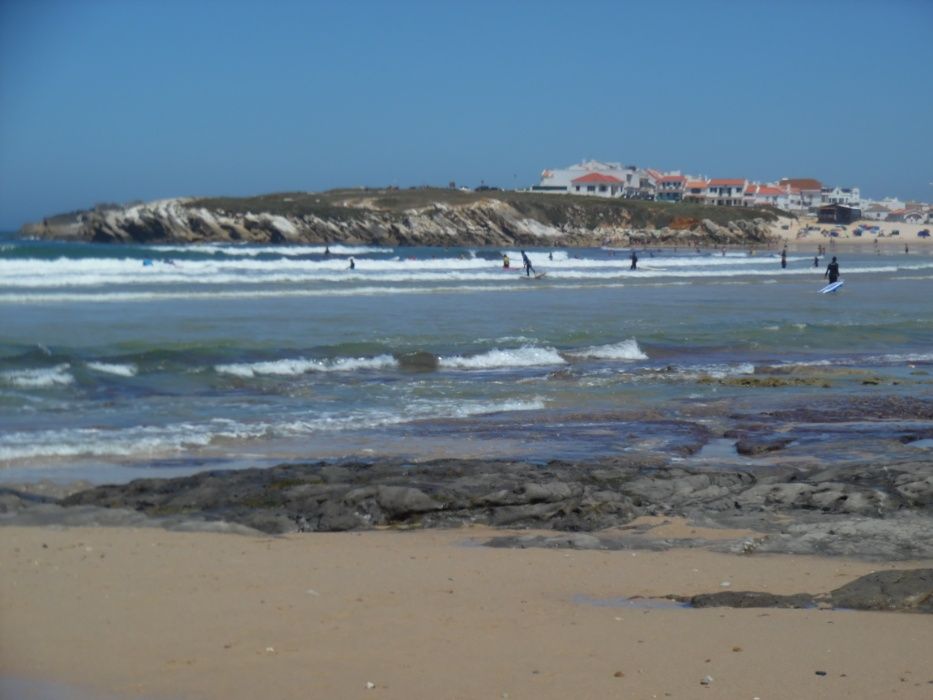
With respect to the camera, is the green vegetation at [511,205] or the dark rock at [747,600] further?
the green vegetation at [511,205]

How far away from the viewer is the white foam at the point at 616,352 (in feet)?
68.9

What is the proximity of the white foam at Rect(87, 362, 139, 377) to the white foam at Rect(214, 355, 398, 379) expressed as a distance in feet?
4.47

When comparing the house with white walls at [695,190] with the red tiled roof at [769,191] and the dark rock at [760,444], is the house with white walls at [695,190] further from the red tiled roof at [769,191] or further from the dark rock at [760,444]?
the dark rock at [760,444]

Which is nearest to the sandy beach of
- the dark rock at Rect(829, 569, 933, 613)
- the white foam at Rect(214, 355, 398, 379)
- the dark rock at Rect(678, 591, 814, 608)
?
the white foam at Rect(214, 355, 398, 379)

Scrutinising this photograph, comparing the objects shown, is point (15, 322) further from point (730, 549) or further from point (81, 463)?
point (730, 549)

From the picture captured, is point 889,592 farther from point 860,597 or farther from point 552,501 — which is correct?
point 552,501

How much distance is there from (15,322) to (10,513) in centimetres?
1867

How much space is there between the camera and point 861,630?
6.08 m

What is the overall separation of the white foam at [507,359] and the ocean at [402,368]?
0.06 m

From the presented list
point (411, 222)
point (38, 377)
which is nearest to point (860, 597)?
point (38, 377)

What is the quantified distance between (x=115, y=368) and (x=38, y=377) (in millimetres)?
1545

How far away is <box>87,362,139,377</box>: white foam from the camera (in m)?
17.8

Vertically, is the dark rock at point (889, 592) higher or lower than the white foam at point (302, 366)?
higher

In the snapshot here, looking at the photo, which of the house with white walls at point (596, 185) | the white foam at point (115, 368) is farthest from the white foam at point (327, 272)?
the house with white walls at point (596, 185)
